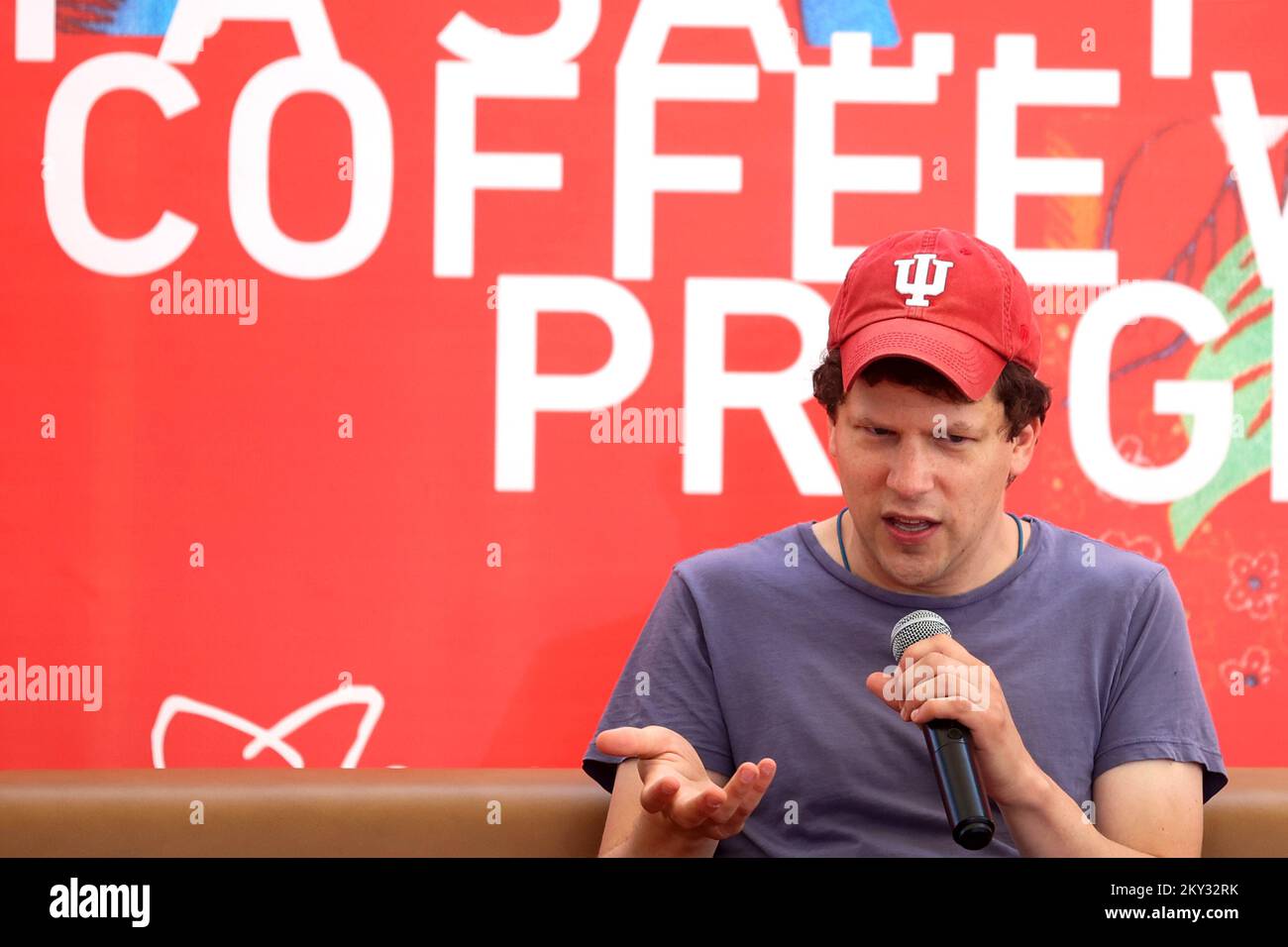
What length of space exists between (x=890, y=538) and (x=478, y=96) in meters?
1.13

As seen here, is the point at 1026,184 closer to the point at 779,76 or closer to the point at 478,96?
the point at 779,76

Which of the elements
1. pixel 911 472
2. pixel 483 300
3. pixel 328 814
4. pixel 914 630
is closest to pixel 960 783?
pixel 914 630

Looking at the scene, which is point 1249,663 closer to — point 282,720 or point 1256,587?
point 1256,587

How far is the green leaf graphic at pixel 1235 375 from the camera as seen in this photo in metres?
2.07

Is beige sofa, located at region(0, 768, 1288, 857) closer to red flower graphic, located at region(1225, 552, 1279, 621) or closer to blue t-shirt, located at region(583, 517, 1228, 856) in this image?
blue t-shirt, located at region(583, 517, 1228, 856)

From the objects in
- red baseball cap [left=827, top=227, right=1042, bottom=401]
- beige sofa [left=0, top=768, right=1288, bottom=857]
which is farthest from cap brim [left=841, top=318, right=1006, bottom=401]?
beige sofa [left=0, top=768, right=1288, bottom=857]

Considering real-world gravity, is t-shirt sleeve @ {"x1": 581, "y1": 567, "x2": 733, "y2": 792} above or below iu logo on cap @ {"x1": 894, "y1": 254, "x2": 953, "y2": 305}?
below

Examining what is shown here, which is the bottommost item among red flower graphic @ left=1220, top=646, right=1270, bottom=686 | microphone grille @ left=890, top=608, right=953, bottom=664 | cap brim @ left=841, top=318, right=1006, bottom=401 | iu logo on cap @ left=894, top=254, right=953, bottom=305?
red flower graphic @ left=1220, top=646, right=1270, bottom=686

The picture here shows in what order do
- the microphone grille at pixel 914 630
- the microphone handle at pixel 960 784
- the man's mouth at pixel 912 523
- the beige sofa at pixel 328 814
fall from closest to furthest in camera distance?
the microphone handle at pixel 960 784
the microphone grille at pixel 914 630
the man's mouth at pixel 912 523
the beige sofa at pixel 328 814

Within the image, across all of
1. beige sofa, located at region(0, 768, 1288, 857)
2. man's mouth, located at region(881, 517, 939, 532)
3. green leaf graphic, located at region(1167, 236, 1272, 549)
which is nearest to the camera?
man's mouth, located at region(881, 517, 939, 532)

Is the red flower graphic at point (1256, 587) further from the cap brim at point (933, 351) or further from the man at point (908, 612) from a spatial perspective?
the cap brim at point (933, 351)

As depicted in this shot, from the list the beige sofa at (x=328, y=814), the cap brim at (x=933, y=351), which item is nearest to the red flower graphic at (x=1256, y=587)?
the beige sofa at (x=328, y=814)

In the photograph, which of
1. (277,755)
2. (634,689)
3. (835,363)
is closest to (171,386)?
(277,755)

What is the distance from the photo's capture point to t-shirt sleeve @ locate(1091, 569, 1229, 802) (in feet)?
4.51
